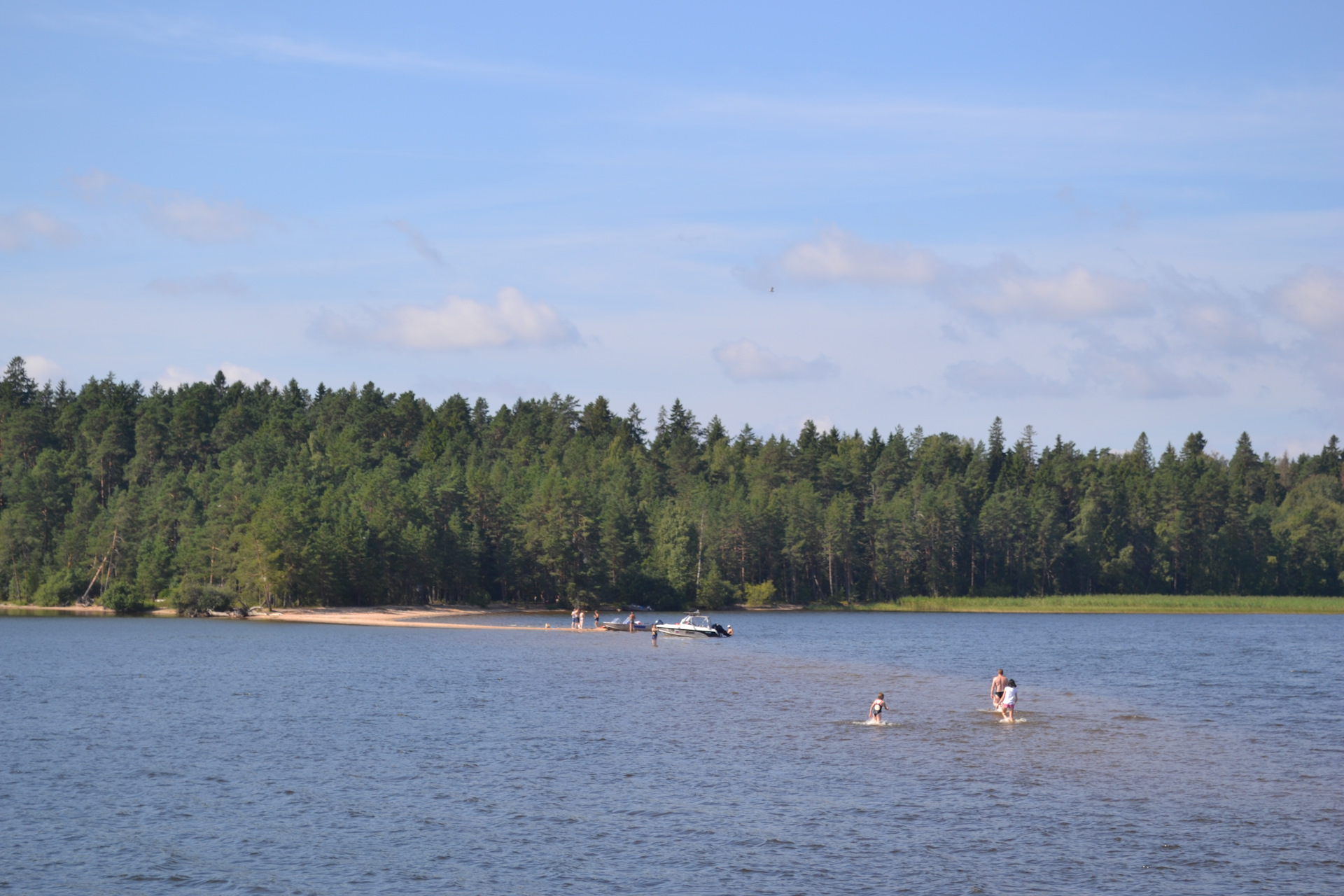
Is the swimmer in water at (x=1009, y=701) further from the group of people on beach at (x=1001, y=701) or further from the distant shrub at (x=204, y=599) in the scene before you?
the distant shrub at (x=204, y=599)

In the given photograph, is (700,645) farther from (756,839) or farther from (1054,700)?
(756,839)

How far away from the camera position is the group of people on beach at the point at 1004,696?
50.9 meters

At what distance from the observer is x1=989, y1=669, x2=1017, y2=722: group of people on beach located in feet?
167

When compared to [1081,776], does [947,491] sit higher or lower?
higher

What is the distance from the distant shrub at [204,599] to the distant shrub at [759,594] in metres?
73.9

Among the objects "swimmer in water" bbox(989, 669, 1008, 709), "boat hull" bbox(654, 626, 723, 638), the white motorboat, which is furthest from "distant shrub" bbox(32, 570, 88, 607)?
"swimmer in water" bbox(989, 669, 1008, 709)

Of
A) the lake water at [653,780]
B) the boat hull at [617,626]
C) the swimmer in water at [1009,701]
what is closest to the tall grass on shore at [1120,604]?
the boat hull at [617,626]

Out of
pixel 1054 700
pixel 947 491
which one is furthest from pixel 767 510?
pixel 1054 700

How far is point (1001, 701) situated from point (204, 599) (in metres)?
102

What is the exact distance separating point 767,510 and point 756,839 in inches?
5980

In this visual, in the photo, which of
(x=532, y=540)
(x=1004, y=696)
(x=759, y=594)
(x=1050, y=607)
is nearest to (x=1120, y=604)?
(x=1050, y=607)

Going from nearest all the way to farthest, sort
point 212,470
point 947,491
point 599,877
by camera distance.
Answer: point 599,877, point 212,470, point 947,491

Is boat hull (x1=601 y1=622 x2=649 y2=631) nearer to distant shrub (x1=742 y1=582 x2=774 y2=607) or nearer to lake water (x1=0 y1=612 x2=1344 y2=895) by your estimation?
lake water (x1=0 y1=612 x2=1344 y2=895)

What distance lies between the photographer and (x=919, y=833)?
3039 cm
